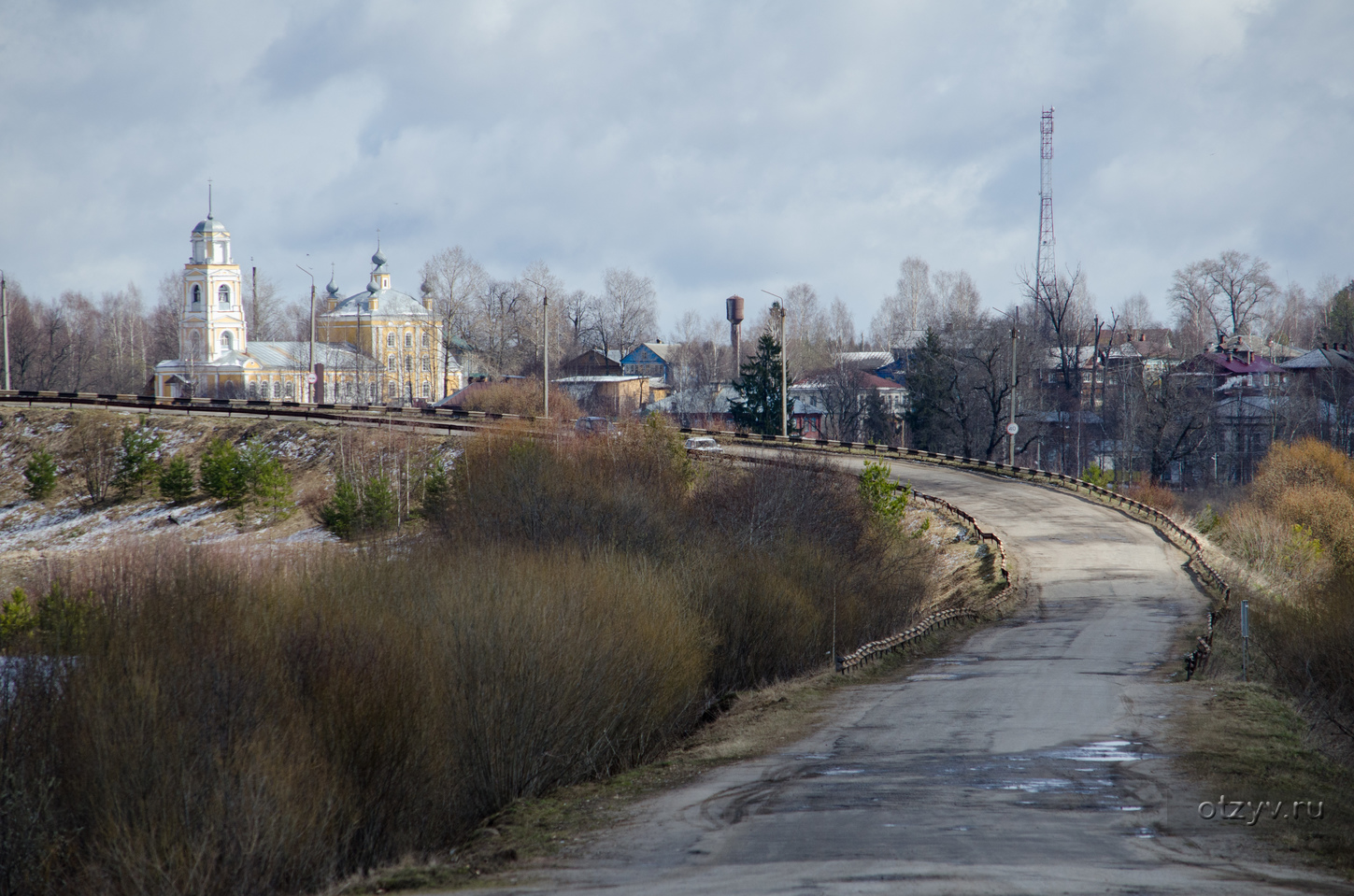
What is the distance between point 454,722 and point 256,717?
3.49 meters

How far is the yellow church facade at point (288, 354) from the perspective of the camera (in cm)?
10188

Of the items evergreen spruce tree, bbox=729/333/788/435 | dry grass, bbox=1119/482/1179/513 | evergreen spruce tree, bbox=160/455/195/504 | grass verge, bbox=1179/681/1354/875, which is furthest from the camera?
evergreen spruce tree, bbox=729/333/788/435

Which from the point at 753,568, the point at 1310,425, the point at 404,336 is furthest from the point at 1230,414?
the point at 404,336

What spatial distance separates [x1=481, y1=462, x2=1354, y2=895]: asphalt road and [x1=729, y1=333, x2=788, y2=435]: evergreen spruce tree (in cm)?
4641

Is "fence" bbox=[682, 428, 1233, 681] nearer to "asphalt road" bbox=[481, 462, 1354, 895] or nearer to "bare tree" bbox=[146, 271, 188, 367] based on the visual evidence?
"asphalt road" bbox=[481, 462, 1354, 895]

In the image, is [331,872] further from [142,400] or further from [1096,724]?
[142,400]

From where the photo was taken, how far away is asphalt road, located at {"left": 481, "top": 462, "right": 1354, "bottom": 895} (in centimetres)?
992

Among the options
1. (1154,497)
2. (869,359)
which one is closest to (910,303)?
(869,359)

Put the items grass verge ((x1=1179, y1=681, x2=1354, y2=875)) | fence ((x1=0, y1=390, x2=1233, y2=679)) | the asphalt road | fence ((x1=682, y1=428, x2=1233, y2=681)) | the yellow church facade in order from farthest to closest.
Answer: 1. the yellow church facade
2. fence ((x1=0, y1=390, x2=1233, y2=679))
3. fence ((x1=682, y1=428, x2=1233, y2=681))
4. grass verge ((x1=1179, y1=681, x2=1354, y2=875))
5. the asphalt road

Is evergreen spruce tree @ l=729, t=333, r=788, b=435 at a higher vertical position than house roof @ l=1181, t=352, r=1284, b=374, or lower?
lower

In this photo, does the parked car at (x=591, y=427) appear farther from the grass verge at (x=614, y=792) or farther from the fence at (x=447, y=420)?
the grass verge at (x=614, y=792)

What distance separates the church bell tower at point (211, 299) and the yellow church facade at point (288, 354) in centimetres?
9

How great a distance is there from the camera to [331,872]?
12414 millimetres

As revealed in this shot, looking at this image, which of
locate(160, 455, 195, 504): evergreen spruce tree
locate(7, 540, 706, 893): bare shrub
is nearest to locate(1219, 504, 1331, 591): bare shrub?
locate(7, 540, 706, 893): bare shrub
